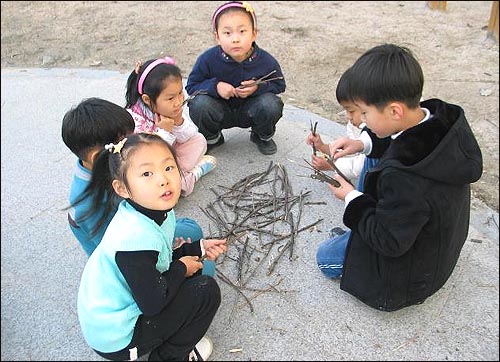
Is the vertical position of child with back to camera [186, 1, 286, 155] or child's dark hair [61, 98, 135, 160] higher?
child's dark hair [61, 98, 135, 160]

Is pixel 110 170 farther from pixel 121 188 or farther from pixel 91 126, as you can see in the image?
pixel 91 126

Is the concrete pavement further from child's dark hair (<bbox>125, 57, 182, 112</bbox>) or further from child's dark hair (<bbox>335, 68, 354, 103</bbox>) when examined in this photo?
child's dark hair (<bbox>335, 68, 354, 103</bbox>)

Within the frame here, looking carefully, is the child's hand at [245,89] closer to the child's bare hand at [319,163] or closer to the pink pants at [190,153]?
the pink pants at [190,153]

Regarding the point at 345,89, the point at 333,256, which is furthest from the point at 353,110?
the point at 333,256

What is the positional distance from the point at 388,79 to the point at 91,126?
1.20 m

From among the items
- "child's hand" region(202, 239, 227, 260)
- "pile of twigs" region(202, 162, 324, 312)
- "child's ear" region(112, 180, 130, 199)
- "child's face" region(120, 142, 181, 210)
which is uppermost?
"child's face" region(120, 142, 181, 210)

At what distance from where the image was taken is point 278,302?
2117 millimetres

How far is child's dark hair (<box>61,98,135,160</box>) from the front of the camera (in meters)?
2.02

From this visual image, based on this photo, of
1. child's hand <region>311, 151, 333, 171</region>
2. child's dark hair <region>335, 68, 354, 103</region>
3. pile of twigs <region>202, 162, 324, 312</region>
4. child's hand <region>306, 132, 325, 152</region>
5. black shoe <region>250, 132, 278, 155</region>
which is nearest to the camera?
child's dark hair <region>335, 68, 354, 103</region>

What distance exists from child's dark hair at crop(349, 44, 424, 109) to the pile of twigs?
946 mm

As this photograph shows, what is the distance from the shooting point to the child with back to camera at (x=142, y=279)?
1606 millimetres

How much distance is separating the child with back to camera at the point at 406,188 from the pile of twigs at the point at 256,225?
487 millimetres

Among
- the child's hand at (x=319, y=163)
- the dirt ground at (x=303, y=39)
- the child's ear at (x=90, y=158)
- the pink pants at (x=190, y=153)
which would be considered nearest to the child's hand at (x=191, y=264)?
the child's ear at (x=90, y=158)

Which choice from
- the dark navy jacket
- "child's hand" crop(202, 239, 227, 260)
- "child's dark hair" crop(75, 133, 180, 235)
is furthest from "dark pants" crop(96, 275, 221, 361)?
the dark navy jacket
